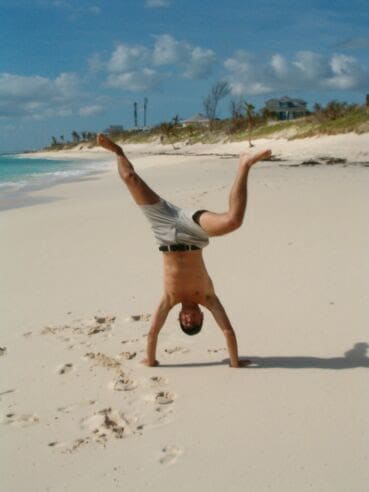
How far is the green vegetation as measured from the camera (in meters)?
31.7

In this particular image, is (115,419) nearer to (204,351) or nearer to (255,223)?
(204,351)

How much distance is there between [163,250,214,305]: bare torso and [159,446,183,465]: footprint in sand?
126 centimetres

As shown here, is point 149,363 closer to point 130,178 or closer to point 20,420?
point 20,420

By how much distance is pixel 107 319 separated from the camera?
16.9 ft

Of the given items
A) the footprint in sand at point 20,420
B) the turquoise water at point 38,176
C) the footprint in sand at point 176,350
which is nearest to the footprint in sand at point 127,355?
the footprint in sand at point 176,350

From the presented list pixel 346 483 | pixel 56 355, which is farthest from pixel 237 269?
pixel 346 483

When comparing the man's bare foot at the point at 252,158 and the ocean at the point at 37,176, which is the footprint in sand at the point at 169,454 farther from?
the ocean at the point at 37,176

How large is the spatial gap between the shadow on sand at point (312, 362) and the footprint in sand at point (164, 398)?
1.65 feet

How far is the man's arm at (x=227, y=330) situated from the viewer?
13.2 feet

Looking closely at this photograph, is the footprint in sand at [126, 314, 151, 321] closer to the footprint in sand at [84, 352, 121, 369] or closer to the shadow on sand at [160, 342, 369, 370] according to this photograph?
the footprint in sand at [84, 352, 121, 369]

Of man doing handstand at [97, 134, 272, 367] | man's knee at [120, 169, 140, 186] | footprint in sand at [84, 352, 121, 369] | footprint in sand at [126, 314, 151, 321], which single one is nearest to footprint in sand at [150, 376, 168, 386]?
man doing handstand at [97, 134, 272, 367]

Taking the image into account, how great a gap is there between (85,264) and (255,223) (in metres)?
2.91

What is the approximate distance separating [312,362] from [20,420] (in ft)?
7.12

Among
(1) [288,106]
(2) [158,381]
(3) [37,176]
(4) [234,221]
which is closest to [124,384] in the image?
(2) [158,381]
